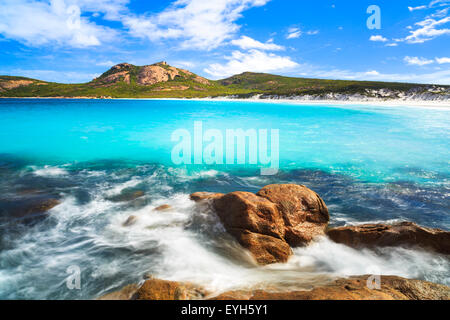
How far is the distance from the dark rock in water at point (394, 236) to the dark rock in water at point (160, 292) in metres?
4.33

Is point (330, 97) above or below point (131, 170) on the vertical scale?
above

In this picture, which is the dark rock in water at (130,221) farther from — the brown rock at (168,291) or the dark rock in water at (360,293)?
the dark rock in water at (360,293)

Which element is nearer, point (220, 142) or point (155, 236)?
point (155, 236)

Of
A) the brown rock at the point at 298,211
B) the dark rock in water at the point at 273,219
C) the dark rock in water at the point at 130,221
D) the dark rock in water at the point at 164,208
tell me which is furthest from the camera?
the dark rock in water at the point at 164,208

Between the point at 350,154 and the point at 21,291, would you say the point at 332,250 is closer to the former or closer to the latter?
the point at 21,291

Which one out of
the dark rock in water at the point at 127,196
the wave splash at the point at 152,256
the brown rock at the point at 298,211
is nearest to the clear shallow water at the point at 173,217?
the wave splash at the point at 152,256

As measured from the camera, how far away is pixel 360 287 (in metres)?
4.12

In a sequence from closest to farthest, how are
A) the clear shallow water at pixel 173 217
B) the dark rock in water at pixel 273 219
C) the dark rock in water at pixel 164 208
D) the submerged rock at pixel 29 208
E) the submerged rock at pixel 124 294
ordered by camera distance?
the submerged rock at pixel 124 294 → the clear shallow water at pixel 173 217 → the dark rock in water at pixel 273 219 → the submerged rock at pixel 29 208 → the dark rock in water at pixel 164 208

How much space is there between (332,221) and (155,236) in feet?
19.0

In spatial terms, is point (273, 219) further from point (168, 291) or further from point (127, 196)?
point (127, 196)

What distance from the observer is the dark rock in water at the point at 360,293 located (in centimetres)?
380

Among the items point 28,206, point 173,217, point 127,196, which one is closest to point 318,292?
point 173,217
